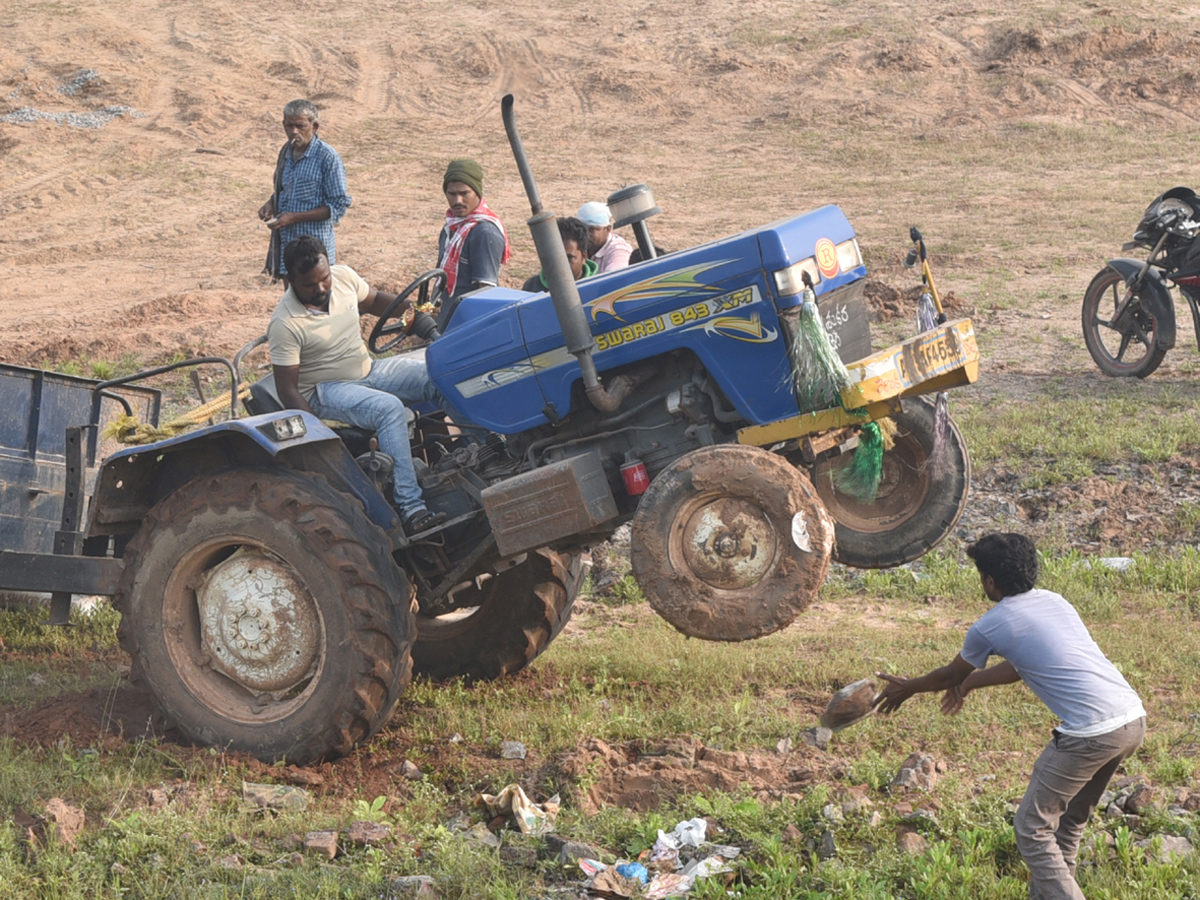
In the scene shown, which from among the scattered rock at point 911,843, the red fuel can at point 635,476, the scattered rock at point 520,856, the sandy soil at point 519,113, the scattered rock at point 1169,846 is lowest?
the scattered rock at point 1169,846

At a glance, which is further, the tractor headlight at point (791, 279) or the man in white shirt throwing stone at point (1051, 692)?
the tractor headlight at point (791, 279)

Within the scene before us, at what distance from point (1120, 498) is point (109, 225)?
1499cm

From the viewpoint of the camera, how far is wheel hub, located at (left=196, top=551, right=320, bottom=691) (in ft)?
18.3

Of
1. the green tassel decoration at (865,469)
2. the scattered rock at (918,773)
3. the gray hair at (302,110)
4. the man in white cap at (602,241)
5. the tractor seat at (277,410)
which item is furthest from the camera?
the gray hair at (302,110)

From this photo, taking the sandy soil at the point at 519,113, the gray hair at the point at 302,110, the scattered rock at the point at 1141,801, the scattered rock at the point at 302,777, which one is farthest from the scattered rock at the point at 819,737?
the sandy soil at the point at 519,113

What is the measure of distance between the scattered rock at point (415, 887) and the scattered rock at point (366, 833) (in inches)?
11.5

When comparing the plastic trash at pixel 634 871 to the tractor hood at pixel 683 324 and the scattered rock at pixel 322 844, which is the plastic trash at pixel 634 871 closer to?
the scattered rock at pixel 322 844

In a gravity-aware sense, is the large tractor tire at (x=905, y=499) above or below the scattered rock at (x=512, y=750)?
above

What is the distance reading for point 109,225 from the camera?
19.1 m

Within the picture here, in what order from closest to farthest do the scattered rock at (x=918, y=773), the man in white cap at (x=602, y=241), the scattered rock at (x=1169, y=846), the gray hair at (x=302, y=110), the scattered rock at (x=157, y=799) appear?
the scattered rock at (x=1169, y=846), the scattered rock at (x=918, y=773), the scattered rock at (x=157, y=799), the man in white cap at (x=602, y=241), the gray hair at (x=302, y=110)

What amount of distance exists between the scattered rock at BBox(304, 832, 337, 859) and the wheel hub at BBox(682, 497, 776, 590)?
1580 mm

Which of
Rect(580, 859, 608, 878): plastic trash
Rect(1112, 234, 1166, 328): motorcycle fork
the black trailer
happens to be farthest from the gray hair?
Rect(1112, 234, 1166, 328): motorcycle fork

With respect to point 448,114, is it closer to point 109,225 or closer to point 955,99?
point 109,225

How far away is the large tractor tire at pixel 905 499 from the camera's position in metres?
5.74
